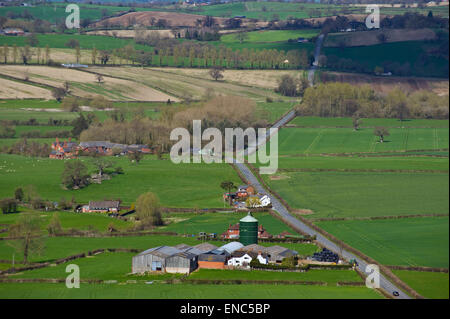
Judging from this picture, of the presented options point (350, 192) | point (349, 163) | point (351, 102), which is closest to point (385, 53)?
point (351, 102)

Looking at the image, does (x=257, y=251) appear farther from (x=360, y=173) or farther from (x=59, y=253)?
(x=360, y=173)

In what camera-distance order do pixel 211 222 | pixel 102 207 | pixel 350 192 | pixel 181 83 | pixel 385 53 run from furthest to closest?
pixel 385 53 → pixel 181 83 → pixel 102 207 → pixel 350 192 → pixel 211 222

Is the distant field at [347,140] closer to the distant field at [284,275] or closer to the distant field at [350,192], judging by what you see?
the distant field at [350,192]

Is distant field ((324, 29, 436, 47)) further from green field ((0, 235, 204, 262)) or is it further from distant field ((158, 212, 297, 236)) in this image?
green field ((0, 235, 204, 262))

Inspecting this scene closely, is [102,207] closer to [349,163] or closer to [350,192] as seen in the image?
[350,192]

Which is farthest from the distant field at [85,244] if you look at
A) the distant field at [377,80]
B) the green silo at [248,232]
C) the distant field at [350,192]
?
the distant field at [377,80]

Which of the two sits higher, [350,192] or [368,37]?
[368,37]

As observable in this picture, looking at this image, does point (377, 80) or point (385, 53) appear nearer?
point (377, 80)
